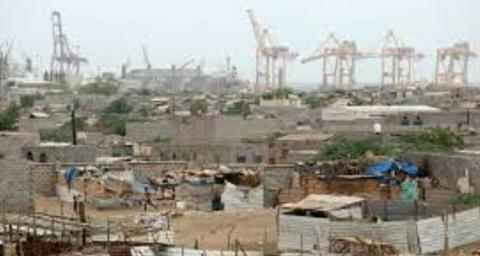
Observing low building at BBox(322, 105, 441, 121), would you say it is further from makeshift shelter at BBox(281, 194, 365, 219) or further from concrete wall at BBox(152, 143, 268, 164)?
makeshift shelter at BBox(281, 194, 365, 219)

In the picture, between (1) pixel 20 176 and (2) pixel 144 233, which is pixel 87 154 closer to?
(1) pixel 20 176

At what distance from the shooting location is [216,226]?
51.6 ft

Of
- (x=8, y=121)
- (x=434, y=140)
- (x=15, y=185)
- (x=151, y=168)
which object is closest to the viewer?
(x=15, y=185)

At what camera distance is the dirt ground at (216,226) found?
14195 mm

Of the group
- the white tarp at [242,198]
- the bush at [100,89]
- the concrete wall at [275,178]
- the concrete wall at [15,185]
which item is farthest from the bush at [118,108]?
the concrete wall at [15,185]

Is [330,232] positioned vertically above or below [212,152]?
above

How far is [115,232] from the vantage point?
14281mm

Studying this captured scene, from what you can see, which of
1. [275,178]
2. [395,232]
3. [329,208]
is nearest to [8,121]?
[275,178]

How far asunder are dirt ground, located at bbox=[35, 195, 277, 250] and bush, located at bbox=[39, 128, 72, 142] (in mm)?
12637

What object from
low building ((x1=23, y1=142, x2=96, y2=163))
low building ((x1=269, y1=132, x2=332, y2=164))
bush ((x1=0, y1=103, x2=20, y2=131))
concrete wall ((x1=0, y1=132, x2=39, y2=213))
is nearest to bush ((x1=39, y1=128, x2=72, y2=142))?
bush ((x1=0, y1=103, x2=20, y2=131))

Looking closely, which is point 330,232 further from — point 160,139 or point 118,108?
point 118,108

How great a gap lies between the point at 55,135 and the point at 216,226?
1691 centimetres

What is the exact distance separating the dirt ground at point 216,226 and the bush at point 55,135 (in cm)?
1264

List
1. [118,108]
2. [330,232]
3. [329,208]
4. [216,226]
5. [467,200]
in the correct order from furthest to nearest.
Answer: [118,108]
[216,226]
[467,200]
[329,208]
[330,232]
